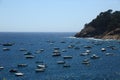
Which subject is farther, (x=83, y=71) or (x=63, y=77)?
(x=83, y=71)

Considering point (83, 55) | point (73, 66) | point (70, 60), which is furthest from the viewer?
point (83, 55)

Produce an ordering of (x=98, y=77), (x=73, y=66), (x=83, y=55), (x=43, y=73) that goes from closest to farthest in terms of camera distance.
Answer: (x=98, y=77) < (x=43, y=73) < (x=73, y=66) < (x=83, y=55)

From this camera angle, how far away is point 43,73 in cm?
9406

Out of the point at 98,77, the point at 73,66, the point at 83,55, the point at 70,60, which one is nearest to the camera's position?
the point at 98,77

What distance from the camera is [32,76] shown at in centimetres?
8944

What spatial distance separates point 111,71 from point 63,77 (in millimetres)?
16321

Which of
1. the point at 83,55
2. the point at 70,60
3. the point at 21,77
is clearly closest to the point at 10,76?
the point at 21,77

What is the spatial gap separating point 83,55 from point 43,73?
4751 cm

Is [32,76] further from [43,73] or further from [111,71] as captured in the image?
[111,71]

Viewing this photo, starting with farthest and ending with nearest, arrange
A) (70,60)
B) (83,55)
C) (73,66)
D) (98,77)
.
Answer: (83,55) < (70,60) < (73,66) < (98,77)

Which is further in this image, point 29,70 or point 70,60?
point 70,60

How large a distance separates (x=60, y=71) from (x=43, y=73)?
5.67 m

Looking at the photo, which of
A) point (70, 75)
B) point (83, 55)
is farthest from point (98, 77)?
point (83, 55)

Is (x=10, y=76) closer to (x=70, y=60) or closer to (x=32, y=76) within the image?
(x=32, y=76)
